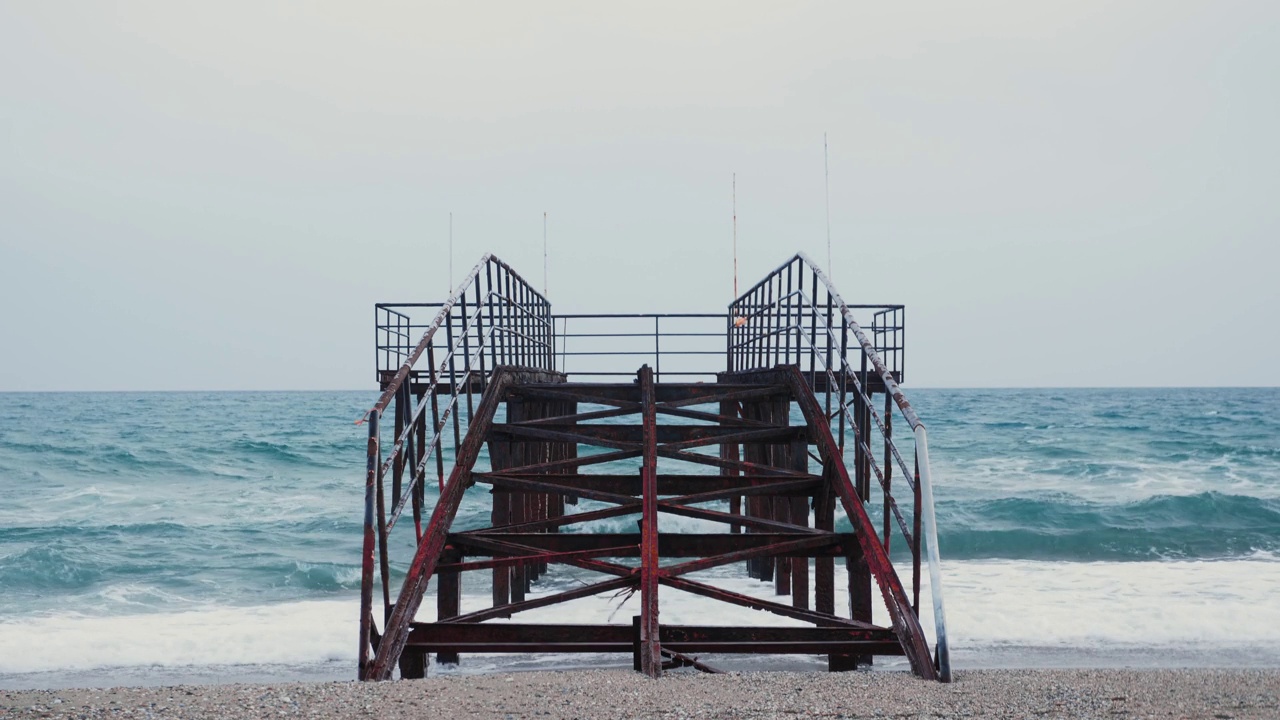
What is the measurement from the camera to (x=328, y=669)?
989 cm

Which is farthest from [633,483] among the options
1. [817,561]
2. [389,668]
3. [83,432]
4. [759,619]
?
[83,432]

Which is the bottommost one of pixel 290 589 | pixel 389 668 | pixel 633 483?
pixel 290 589

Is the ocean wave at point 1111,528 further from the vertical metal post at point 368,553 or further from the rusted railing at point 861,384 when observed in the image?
the vertical metal post at point 368,553

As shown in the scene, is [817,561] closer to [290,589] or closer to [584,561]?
[584,561]

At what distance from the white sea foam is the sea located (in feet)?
0.13

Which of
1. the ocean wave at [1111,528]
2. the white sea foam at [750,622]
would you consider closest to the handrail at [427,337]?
the white sea foam at [750,622]

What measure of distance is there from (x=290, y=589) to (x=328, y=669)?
16.1 ft

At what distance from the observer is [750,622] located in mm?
11656

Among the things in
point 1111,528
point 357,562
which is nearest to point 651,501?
point 357,562

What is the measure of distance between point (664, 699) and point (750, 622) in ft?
23.2

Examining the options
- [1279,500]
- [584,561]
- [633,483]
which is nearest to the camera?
[584,561]

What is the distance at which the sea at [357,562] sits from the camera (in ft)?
34.4

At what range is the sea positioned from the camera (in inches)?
412

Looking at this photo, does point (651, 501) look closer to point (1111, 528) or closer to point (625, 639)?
point (625, 639)
